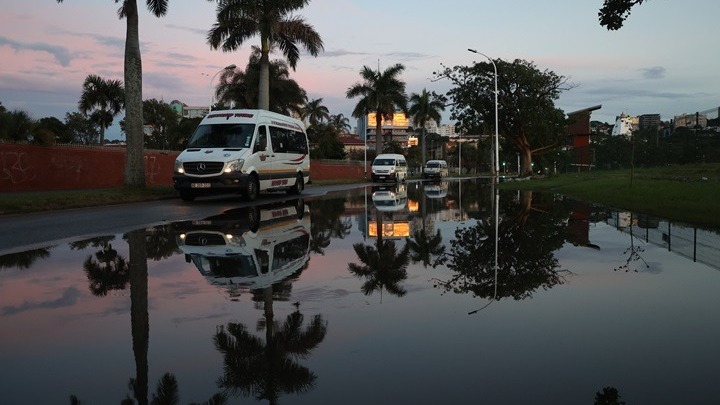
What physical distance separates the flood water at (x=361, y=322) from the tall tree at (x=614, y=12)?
6508mm

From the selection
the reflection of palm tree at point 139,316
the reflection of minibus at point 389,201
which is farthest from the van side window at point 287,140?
the reflection of palm tree at point 139,316

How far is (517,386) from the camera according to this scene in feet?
11.4

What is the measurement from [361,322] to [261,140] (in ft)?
54.5

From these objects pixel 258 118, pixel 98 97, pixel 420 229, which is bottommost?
pixel 420 229

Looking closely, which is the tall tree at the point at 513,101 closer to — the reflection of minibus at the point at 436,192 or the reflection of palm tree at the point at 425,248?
the reflection of minibus at the point at 436,192

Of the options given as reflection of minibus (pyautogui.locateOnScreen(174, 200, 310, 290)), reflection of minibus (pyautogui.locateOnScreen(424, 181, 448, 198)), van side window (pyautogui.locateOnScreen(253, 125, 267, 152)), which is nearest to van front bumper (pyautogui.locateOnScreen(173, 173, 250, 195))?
van side window (pyautogui.locateOnScreen(253, 125, 267, 152))

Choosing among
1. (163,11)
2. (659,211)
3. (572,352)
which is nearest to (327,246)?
(572,352)

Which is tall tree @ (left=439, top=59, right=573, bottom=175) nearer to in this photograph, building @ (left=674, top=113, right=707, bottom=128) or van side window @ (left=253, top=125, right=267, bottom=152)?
building @ (left=674, top=113, right=707, bottom=128)

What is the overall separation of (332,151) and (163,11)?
212ft

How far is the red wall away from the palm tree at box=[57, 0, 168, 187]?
4.68m

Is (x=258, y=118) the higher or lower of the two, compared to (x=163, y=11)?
lower

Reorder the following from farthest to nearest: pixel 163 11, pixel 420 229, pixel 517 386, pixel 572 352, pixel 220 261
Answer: pixel 163 11, pixel 420 229, pixel 220 261, pixel 572 352, pixel 517 386

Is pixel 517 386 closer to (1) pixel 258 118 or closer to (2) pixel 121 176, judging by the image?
(1) pixel 258 118

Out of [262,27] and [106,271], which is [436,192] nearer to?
[262,27]
